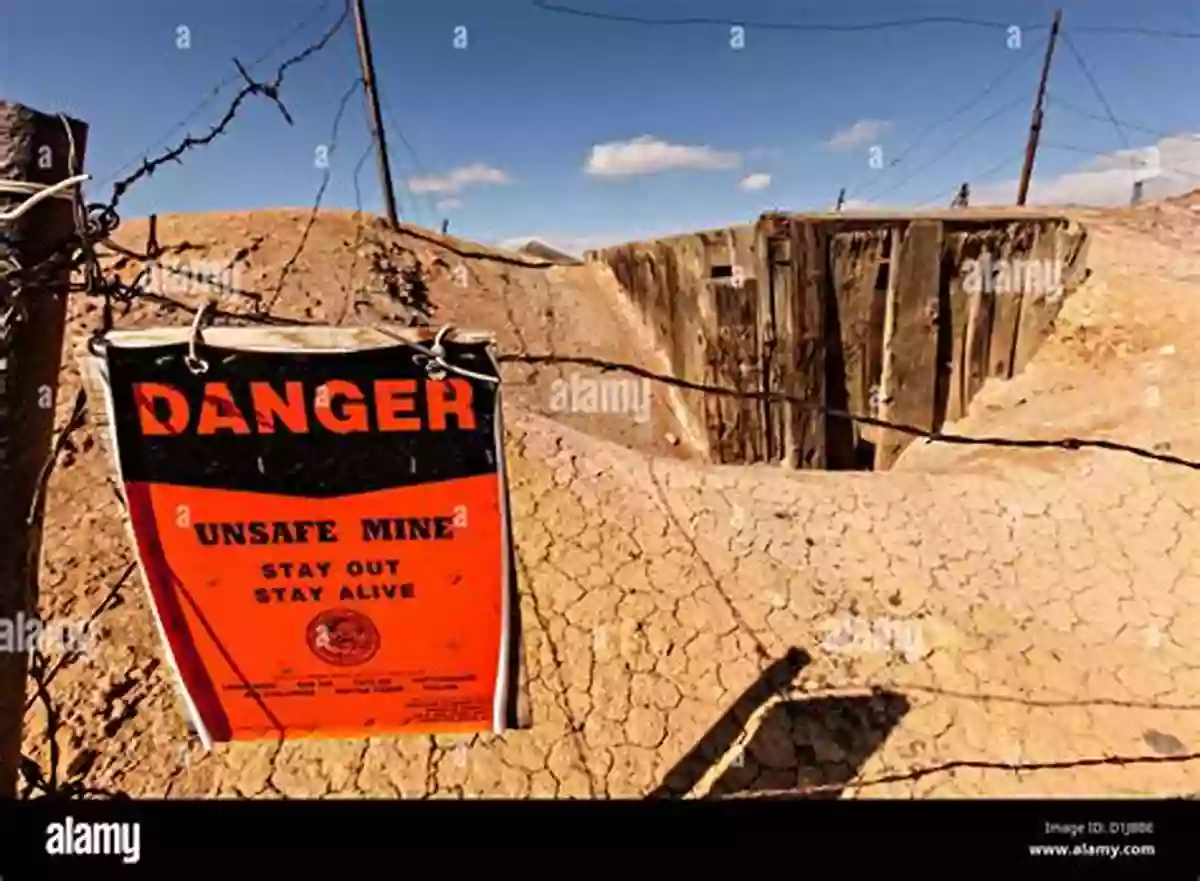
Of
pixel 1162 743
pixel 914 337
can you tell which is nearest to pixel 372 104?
pixel 914 337

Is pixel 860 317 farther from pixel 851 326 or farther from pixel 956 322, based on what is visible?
pixel 956 322

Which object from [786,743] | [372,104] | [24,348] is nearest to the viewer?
[24,348]

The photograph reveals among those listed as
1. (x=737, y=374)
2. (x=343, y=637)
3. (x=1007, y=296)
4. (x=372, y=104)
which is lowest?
(x=343, y=637)

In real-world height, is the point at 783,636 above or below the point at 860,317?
below

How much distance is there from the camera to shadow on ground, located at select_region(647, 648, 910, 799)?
3.54m

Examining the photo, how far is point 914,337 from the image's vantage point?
855cm

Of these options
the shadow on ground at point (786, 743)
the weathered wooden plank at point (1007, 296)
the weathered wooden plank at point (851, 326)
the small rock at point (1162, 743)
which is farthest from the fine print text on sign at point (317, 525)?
the weathered wooden plank at point (1007, 296)

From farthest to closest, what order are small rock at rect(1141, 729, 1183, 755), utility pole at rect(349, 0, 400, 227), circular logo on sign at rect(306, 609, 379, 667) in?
utility pole at rect(349, 0, 400, 227) < small rock at rect(1141, 729, 1183, 755) < circular logo on sign at rect(306, 609, 379, 667)

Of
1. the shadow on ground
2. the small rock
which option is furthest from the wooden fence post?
the small rock

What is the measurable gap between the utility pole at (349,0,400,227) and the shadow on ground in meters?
6.64

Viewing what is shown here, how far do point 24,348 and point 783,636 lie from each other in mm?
3631

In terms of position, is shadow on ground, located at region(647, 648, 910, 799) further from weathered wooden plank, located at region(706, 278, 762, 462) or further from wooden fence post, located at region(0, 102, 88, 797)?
weathered wooden plank, located at region(706, 278, 762, 462)
